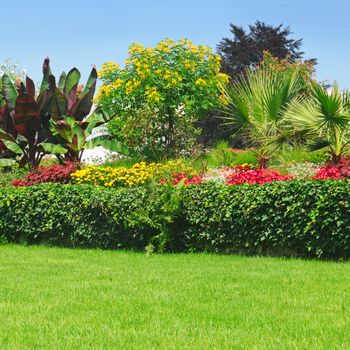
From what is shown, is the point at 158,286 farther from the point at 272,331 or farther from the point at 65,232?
the point at 65,232

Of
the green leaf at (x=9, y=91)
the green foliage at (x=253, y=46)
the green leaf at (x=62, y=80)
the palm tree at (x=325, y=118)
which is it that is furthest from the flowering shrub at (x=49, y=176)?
the green foliage at (x=253, y=46)

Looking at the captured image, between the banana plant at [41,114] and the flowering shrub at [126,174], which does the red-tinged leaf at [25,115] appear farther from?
the flowering shrub at [126,174]

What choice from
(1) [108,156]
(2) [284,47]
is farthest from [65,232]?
(2) [284,47]

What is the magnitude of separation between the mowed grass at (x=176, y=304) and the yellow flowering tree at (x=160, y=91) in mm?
11404

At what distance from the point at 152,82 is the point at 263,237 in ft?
38.5

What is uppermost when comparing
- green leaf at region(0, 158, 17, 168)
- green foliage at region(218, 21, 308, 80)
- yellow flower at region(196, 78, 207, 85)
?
Answer: green foliage at region(218, 21, 308, 80)

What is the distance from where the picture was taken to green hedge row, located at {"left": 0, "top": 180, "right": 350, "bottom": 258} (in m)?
9.73

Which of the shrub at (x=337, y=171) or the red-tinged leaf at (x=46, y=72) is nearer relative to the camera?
the shrub at (x=337, y=171)

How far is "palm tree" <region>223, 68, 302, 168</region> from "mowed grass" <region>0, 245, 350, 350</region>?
399 cm

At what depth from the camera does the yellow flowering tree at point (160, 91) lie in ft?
68.6

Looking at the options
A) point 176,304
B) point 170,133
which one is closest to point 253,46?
point 170,133

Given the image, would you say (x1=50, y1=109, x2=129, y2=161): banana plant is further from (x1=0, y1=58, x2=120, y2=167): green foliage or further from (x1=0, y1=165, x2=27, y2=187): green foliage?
(x1=0, y1=165, x2=27, y2=187): green foliage

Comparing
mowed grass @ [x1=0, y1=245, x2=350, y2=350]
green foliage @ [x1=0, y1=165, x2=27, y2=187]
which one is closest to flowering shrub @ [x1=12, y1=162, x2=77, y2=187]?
green foliage @ [x1=0, y1=165, x2=27, y2=187]

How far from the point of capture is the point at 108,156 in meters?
26.4
